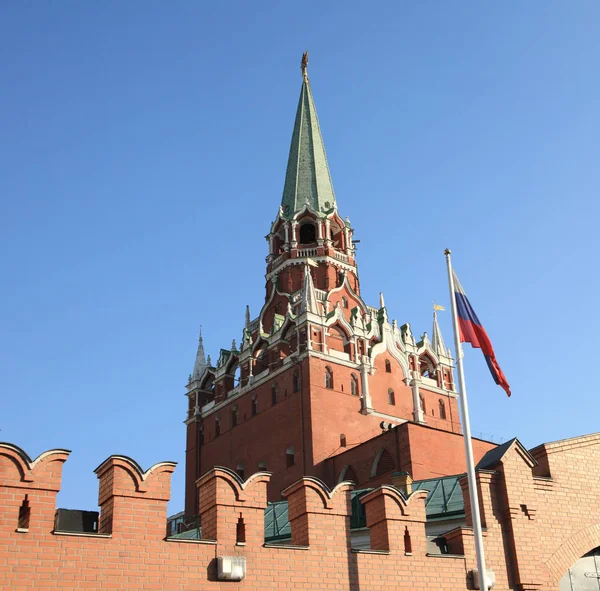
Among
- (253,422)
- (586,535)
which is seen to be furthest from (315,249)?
(586,535)

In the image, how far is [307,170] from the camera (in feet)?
225

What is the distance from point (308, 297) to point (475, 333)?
35.0 metres

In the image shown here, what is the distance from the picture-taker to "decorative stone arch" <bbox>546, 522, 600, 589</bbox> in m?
18.4

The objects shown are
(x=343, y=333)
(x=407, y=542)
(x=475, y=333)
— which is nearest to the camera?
(x=407, y=542)

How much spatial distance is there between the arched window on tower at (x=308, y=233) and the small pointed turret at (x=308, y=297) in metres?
7.64

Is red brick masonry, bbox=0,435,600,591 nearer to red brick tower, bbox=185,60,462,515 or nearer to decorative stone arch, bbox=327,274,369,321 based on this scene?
red brick tower, bbox=185,60,462,515

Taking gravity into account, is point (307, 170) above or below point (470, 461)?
above

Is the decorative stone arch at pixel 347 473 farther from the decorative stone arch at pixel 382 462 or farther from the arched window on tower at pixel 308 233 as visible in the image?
the arched window on tower at pixel 308 233

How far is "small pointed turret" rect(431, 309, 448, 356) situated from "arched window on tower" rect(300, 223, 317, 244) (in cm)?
1096

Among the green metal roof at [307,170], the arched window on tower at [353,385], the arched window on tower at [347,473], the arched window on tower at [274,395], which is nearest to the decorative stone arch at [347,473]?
the arched window on tower at [347,473]

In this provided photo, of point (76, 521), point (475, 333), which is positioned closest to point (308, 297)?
point (475, 333)

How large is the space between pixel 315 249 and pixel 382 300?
262 inches

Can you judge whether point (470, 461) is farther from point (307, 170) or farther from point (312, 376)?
point (307, 170)

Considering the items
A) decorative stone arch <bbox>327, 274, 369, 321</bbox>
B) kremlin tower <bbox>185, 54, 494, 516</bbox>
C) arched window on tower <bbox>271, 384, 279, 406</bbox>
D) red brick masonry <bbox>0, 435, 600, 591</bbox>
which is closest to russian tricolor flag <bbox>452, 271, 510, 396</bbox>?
red brick masonry <bbox>0, 435, 600, 591</bbox>
